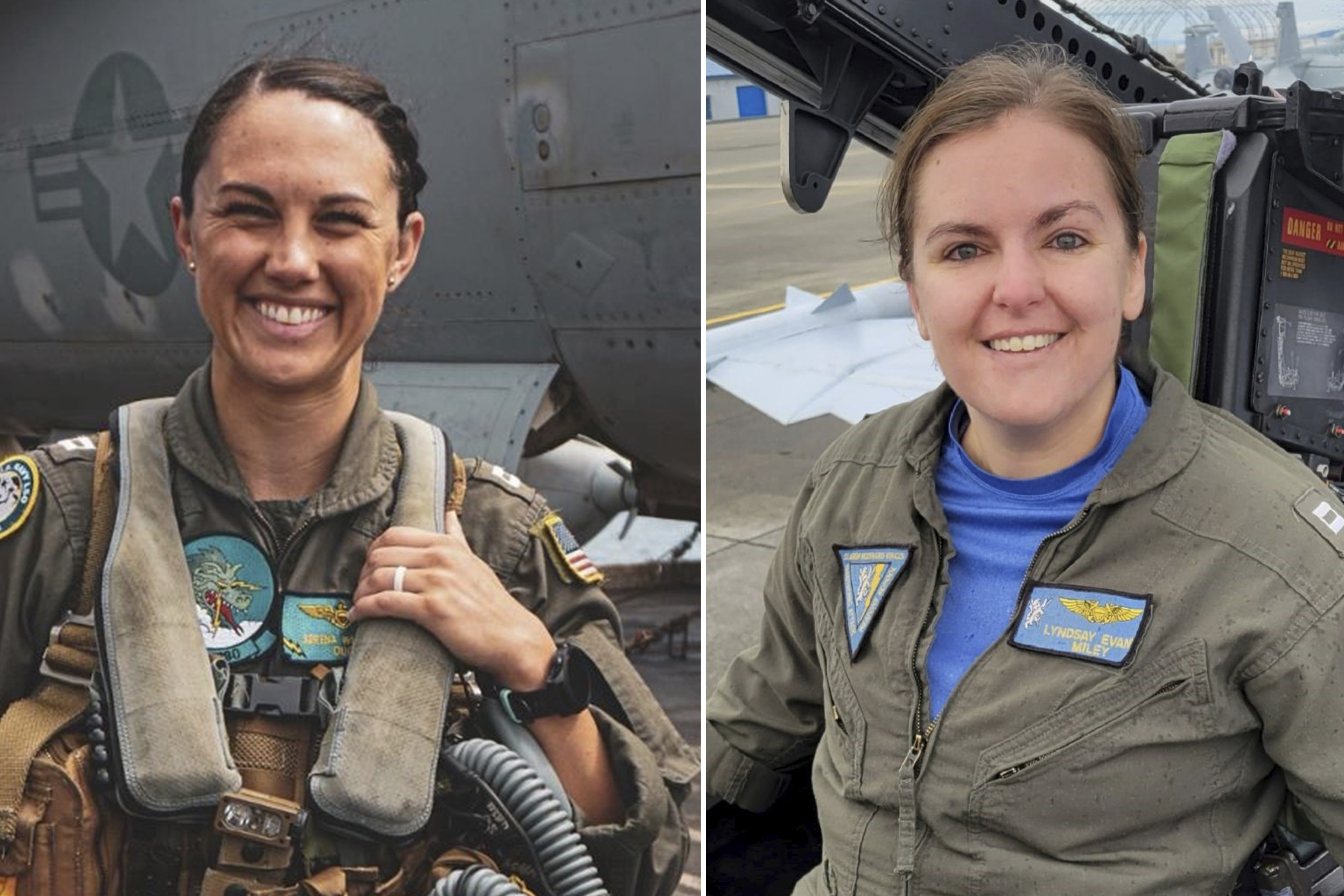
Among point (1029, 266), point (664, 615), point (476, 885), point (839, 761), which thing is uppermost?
point (1029, 266)

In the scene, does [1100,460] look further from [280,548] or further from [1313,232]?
[280,548]

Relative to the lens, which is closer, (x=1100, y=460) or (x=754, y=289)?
(x=1100, y=460)

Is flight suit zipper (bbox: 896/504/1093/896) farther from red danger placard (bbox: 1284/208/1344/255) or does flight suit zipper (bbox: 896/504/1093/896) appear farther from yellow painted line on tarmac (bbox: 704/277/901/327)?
yellow painted line on tarmac (bbox: 704/277/901/327)

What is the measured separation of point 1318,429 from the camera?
203cm

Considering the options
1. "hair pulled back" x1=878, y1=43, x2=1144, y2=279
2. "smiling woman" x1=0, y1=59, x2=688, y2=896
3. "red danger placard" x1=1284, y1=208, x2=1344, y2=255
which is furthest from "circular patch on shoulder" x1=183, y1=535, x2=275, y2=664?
"red danger placard" x1=1284, y1=208, x2=1344, y2=255

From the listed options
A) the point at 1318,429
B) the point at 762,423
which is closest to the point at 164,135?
the point at 1318,429

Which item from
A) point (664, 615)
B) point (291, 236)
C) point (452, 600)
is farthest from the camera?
point (664, 615)

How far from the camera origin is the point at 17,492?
1673 millimetres

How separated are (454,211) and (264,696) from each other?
0.78 meters

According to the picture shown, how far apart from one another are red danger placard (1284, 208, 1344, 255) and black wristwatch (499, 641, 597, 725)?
51.1 inches

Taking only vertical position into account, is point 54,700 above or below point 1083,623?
below

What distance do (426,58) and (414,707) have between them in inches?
38.2

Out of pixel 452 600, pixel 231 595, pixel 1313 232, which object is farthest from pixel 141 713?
pixel 1313 232

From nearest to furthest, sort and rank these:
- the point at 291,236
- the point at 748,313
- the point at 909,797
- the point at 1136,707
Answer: the point at 1136,707, the point at 909,797, the point at 291,236, the point at 748,313
